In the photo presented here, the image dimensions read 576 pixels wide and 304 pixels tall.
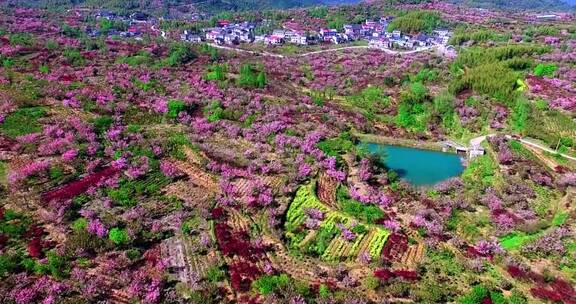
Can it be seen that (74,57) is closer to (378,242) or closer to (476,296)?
(378,242)

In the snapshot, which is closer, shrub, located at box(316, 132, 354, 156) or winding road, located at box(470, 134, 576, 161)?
shrub, located at box(316, 132, 354, 156)

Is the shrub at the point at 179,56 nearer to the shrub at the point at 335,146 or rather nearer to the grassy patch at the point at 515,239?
the shrub at the point at 335,146

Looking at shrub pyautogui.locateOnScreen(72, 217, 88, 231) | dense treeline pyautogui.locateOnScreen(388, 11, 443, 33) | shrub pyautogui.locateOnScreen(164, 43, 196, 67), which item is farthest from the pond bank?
dense treeline pyautogui.locateOnScreen(388, 11, 443, 33)

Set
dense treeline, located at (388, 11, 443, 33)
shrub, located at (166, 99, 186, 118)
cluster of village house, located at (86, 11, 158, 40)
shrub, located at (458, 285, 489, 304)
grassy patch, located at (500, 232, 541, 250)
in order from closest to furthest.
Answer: shrub, located at (458, 285, 489, 304) < grassy patch, located at (500, 232, 541, 250) < shrub, located at (166, 99, 186, 118) < cluster of village house, located at (86, 11, 158, 40) < dense treeline, located at (388, 11, 443, 33)

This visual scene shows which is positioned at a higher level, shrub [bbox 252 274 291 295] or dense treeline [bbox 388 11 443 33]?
dense treeline [bbox 388 11 443 33]

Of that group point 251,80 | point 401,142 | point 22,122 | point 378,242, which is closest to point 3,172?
point 22,122

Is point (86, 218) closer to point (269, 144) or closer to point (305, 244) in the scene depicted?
point (305, 244)

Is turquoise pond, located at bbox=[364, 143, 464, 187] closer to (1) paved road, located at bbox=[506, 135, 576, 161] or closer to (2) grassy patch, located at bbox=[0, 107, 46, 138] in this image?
(1) paved road, located at bbox=[506, 135, 576, 161]
